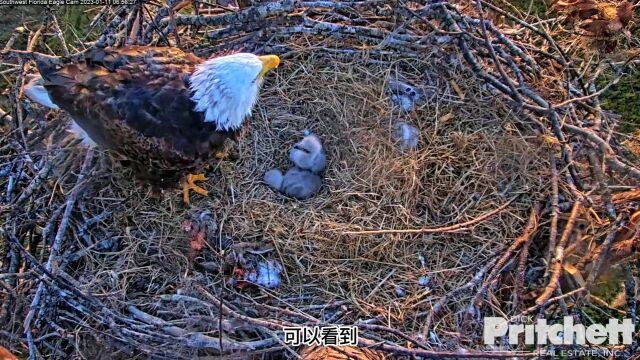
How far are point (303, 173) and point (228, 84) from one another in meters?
0.69

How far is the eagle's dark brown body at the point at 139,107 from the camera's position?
9.50 ft

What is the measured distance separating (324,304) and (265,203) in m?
0.67

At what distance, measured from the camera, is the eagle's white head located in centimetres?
291

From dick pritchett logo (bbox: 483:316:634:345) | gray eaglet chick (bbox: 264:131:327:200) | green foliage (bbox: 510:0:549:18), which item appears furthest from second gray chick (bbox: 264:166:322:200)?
green foliage (bbox: 510:0:549:18)

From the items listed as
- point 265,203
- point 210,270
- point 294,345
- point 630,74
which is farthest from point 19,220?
point 630,74

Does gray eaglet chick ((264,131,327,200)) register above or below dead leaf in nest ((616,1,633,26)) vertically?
below

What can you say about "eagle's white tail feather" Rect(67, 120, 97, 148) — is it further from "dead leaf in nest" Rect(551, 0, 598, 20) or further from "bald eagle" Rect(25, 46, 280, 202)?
"dead leaf in nest" Rect(551, 0, 598, 20)

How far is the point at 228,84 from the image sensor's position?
9.55 feet

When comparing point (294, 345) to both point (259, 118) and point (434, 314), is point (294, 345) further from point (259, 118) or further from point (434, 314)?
point (259, 118)

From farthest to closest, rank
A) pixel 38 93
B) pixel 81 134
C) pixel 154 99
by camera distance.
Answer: pixel 81 134
pixel 38 93
pixel 154 99

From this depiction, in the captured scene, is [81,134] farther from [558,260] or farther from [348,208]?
[558,260]

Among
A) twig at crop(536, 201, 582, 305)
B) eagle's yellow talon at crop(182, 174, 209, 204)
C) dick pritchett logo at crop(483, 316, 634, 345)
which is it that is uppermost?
eagle's yellow talon at crop(182, 174, 209, 204)

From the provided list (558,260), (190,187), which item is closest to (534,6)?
(558,260)

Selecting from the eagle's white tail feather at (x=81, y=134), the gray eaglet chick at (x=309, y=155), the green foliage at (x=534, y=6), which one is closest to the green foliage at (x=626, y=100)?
the green foliage at (x=534, y=6)
